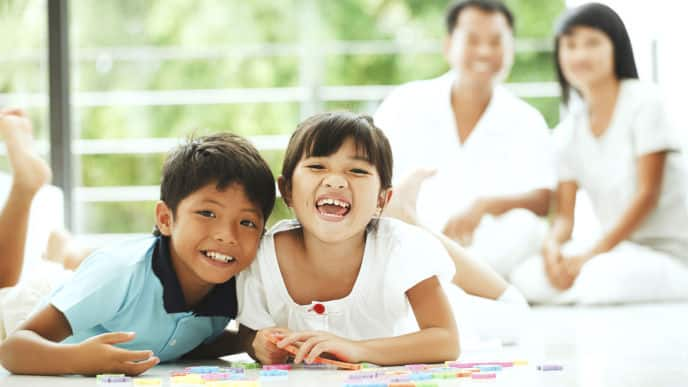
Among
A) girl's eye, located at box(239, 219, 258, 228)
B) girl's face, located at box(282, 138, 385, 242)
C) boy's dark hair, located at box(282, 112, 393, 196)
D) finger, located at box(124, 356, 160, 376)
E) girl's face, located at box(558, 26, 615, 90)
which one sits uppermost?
girl's face, located at box(558, 26, 615, 90)

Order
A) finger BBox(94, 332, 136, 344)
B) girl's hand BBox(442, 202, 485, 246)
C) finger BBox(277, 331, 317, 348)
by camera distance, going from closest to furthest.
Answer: finger BBox(94, 332, 136, 344)
finger BBox(277, 331, 317, 348)
girl's hand BBox(442, 202, 485, 246)

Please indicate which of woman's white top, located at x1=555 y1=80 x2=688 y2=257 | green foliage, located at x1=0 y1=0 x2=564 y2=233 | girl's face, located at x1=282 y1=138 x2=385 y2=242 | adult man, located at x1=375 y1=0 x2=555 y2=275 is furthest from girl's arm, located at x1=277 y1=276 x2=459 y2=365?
green foliage, located at x1=0 y1=0 x2=564 y2=233

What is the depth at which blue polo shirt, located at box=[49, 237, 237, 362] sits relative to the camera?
160 centimetres

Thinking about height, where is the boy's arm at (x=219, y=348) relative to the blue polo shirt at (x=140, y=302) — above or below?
below

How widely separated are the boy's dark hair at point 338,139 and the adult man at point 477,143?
124 cm

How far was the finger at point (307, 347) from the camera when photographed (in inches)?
61.2

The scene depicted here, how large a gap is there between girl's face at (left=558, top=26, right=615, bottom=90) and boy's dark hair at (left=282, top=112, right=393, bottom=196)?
184 centimetres

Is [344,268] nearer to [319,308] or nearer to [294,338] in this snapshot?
[319,308]

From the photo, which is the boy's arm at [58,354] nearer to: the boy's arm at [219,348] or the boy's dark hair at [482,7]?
the boy's arm at [219,348]

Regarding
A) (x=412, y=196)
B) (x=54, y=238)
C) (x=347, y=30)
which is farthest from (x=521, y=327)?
(x=347, y=30)

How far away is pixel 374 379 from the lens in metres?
1.44

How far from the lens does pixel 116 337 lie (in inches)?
58.9

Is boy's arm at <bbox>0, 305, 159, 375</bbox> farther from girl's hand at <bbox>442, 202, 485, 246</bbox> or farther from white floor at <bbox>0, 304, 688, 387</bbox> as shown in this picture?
girl's hand at <bbox>442, 202, 485, 246</bbox>

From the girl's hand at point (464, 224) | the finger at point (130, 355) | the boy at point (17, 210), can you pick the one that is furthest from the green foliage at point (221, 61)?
the finger at point (130, 355)
